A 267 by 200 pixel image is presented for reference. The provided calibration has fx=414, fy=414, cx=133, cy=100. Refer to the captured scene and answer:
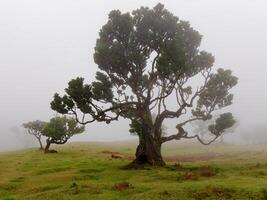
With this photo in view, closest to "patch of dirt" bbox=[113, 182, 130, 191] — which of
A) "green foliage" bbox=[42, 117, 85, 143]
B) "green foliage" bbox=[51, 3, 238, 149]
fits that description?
"green foliage" bbox=[51, 3, 238, 149]

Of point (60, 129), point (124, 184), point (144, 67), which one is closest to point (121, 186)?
point (124, 184)

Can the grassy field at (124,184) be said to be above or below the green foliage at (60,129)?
below

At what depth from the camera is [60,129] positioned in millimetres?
79562

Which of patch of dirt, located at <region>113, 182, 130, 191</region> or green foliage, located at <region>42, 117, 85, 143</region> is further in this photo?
green foliage, located at <region>42, 117, 85, 143</region>

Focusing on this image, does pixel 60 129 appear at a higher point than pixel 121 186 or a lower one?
higher

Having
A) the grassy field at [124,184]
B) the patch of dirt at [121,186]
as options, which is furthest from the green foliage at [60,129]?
the patch of dirt at [121,186]

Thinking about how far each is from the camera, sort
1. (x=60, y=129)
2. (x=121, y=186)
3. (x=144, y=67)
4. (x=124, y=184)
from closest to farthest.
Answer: (x=121, y=186) → (x=124, y=184) → (x=144, y=67) → (x=60, y=129)

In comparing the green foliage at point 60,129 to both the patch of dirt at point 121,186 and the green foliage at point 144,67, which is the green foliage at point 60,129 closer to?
the green foliage at point 144,67

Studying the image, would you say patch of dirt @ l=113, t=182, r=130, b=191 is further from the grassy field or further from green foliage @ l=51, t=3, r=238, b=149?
green foliage @ l=51, t=3, r=238, b=149

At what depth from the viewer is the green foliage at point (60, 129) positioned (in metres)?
79.2

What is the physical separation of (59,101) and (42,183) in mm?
11392

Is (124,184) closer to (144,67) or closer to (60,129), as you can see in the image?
(144,67)

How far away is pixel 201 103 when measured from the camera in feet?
175

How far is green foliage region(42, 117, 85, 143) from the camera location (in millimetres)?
79250
